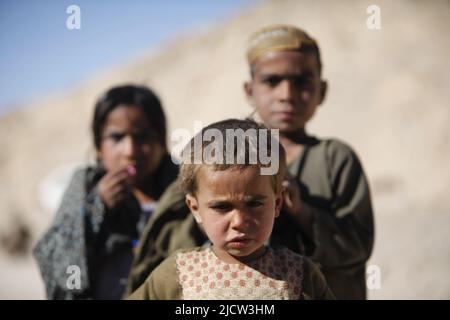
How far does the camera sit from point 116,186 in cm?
256

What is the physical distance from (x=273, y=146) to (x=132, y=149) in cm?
108

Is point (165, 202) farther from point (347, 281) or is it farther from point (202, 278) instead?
point (347, 281)

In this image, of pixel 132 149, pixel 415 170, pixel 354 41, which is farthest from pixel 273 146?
pixel 354 41

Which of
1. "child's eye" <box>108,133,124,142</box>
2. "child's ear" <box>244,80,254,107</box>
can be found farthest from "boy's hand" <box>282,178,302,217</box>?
"child's eye" <box>108,133,124,142</box>

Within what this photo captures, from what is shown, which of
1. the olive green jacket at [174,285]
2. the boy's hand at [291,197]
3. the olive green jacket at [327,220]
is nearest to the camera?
the olive green jacket at [174,285]

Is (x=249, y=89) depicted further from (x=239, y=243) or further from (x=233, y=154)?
(x=239, y=243)

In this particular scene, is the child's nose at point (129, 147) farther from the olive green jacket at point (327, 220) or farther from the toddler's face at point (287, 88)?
the toddler's face at point (287, 88)

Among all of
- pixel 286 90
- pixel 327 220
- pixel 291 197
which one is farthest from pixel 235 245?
pixel 286 90

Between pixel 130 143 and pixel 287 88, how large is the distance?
0.89 metres

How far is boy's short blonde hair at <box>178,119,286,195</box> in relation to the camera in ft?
5.27

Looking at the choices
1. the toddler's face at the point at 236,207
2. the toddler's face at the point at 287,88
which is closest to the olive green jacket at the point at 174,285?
the toddler's face at the point at 236,207

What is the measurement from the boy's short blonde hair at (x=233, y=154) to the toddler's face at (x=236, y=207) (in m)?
0.02

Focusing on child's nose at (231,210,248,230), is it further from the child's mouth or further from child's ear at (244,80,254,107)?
child's ear at (244,80,254,107)

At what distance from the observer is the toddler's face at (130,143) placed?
258 cm
